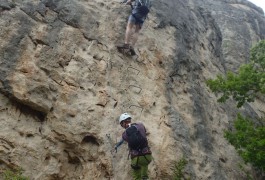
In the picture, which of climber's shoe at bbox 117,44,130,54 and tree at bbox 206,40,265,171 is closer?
climber's shoe at bbox 117,44,130,54

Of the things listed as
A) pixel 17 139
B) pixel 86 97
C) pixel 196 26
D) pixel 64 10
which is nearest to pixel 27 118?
pixel 17 139

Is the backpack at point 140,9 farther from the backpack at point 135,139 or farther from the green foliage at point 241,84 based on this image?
the backpack at point 135,139

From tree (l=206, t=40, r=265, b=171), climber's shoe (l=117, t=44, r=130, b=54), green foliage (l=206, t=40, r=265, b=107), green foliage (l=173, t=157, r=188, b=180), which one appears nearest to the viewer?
green foliage (l=173, t=157, r=188, b=180)

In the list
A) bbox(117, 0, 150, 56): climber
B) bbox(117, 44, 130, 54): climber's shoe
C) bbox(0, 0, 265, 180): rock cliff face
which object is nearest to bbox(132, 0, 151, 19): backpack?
bbox(117, 0, 150, 56): climber

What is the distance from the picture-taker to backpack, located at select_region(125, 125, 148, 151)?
27.2 feet

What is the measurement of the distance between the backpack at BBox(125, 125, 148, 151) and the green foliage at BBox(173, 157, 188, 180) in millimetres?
1634

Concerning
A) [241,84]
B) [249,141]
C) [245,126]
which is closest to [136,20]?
[241,84]

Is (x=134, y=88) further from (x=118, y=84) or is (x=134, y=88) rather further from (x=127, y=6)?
(x=127, y=6)

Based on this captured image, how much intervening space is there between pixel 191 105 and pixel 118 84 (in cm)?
285

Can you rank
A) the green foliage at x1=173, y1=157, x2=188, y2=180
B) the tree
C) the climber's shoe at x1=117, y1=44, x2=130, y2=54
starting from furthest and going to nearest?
the tree → the climber's shoe at x1=117, y1=44, x2=130, y2=54 → the green foliage at x1=173, y1=157, x2=188, y2=180

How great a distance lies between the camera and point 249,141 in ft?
39.1

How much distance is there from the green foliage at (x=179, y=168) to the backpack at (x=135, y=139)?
1634 mm

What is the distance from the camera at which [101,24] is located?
11617mm

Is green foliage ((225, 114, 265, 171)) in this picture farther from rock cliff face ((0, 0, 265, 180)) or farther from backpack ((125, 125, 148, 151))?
backpack ((125, 125, 148, 151))
